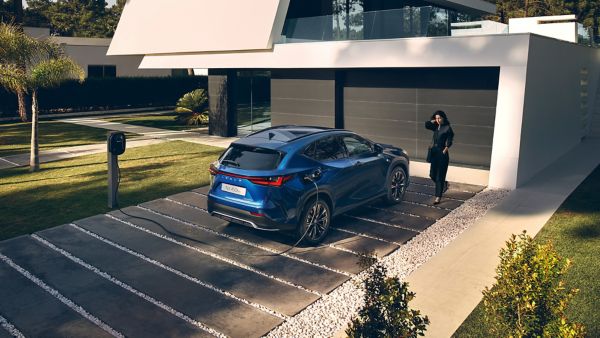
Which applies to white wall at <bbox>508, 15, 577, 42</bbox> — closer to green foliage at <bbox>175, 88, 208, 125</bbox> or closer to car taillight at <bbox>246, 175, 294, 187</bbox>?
green foliage at <bbox>175, 88, 208, 125</bbox>

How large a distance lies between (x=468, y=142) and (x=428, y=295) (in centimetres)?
866

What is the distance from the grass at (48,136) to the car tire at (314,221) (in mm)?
12401

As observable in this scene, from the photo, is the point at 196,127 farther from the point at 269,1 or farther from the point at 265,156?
the point at 265,156

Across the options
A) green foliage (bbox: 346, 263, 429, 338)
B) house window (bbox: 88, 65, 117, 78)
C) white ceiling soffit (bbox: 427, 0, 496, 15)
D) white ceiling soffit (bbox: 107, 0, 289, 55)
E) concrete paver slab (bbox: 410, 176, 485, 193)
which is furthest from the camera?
house window (bbox: 88, 65, 117, 78)

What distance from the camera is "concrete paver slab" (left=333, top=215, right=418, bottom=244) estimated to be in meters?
8.76

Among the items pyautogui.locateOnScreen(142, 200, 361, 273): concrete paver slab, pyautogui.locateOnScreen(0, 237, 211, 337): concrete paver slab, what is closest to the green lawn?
pyautogui.locateOnScreen(142, 200, 361, 273): concrete paver slab

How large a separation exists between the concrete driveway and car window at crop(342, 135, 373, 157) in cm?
124

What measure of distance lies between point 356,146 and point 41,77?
9.04 meters

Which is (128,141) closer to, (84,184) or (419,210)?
(84,184)

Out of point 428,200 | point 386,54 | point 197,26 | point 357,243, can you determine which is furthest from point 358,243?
point 197,26

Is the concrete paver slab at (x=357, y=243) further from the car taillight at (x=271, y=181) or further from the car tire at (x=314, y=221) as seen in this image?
the car taillight at (x=271, y=181)

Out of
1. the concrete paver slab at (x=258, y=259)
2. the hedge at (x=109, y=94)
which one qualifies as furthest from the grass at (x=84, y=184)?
the hedge at (x=109, y=94)

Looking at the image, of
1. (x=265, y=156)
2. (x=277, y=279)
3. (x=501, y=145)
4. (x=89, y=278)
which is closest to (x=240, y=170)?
(x=265, y=156)

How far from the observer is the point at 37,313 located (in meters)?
6.12
